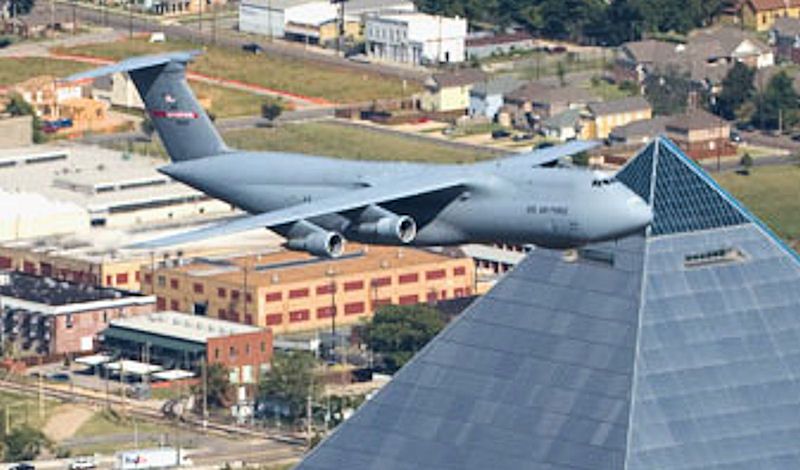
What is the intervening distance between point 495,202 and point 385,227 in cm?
545

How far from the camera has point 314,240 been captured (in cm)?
19100

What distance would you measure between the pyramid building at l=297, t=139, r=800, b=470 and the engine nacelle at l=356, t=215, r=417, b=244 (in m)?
6.89

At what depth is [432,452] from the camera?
651 ft

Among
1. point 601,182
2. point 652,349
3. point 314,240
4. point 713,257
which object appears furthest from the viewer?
point 713,257

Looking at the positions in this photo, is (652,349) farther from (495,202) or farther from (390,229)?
(390,229)

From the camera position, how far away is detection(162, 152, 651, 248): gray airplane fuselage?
18750 centimetres

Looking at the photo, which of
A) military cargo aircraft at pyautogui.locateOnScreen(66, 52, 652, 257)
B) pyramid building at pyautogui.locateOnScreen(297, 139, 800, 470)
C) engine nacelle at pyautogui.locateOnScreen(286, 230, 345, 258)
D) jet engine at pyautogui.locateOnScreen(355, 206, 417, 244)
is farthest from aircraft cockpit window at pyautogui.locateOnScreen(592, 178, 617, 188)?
engine nacelle at pyautogui.locateOnScreen(286, 230, 345, 258)

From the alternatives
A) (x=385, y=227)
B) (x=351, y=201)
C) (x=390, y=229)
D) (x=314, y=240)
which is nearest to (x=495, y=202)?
(x=390, y=229)

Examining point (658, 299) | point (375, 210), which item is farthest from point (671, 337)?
point (375, 210)

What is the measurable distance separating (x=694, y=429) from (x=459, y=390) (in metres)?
12.3

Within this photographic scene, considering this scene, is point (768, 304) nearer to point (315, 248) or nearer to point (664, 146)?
point (664, 146)

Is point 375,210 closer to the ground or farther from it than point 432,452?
farther from it

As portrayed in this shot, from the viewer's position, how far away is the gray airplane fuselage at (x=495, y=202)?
188 m

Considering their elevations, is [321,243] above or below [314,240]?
below
